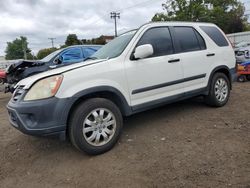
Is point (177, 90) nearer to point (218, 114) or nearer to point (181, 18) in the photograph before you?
point (218, 114)

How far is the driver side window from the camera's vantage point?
8.66 m

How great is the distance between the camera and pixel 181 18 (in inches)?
1421

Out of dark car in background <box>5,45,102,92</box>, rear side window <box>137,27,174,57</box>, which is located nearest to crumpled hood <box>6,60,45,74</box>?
dark car in background <box>5,45,102,92</box>

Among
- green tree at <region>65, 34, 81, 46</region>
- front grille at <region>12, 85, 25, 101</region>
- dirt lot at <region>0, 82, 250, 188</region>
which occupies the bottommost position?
dirt lot at <region>0, 82, 250, 188</region>

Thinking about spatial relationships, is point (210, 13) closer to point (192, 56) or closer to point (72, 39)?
point (72, 39)

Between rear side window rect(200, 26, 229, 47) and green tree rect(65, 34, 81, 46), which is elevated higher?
green tree rect(65, 34, 81, 46)

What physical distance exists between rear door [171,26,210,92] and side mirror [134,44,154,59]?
0.92 metres

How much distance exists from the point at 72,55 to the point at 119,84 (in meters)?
5.49

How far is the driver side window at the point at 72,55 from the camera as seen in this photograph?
8.66 meters

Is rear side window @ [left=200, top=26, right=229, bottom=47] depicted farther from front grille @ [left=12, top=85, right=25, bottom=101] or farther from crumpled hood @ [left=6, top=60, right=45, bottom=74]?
crumpled hood @ [left=6, top=60, right=45, bottom=74]

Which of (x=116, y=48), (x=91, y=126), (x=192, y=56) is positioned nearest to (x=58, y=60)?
(x=116, y=48)

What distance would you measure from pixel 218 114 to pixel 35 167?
3459 millimetres

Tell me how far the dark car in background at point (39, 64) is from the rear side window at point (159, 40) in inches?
142

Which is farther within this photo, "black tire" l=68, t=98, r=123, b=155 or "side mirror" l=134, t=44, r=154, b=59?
"side mirror" l=134, t=44, r=154, b=59
